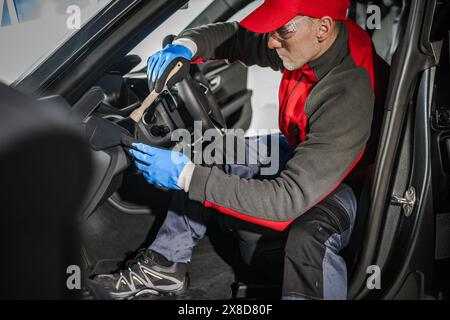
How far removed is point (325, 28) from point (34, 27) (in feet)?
2.66

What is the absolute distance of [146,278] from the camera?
71.1 inches

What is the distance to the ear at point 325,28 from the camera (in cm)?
155

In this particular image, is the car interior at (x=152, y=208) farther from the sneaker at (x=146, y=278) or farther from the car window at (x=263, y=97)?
the car window at (x=263, y=97)

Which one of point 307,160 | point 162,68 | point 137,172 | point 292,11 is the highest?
point 292,11

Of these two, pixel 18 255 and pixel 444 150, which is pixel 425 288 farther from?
pixel 18 255

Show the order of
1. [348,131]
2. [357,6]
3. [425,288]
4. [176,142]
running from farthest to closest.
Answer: [357,6] → [176,142] → [425,288] → [348,131]

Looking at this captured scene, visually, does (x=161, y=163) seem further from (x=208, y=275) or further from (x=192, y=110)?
(x=208, y=275)

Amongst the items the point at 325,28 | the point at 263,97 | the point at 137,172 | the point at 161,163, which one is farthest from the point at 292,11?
the point at 263,97

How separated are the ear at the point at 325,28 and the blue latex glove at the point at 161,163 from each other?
488 millimetres

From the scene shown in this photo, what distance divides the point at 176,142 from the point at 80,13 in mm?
557

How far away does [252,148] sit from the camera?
78.5 inches

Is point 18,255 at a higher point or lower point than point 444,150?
higher

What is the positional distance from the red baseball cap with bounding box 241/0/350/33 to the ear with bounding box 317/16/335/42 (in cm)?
1

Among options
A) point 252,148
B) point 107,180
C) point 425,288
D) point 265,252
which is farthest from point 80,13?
point 425,288
